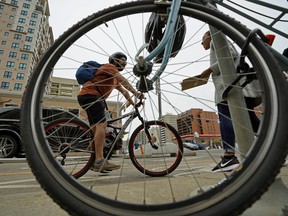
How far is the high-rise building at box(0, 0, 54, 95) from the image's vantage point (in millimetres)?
31156

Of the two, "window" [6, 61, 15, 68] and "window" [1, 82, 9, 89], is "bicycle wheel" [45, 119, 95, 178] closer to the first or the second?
"window" [1, 82, 9, 89]

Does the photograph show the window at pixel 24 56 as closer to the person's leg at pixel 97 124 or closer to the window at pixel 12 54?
the window at pixel 12 54

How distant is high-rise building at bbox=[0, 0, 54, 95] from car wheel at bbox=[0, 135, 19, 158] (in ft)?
102

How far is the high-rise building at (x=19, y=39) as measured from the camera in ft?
102

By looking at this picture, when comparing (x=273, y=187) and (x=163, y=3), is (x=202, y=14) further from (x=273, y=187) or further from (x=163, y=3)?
(x=273, y=187)

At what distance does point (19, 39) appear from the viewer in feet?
110

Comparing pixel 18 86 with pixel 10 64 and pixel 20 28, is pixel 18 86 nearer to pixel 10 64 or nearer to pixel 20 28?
pixel 10 64

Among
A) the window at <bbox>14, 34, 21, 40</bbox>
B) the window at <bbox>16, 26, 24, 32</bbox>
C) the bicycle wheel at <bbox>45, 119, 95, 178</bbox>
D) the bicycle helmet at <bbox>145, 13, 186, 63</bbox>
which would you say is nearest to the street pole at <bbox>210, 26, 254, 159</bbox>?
the bicycle helmet at <bbox>145, 13, 186, 63</bbox>

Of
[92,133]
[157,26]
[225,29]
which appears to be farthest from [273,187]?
[92,133]

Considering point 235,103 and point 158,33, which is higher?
point 158,33

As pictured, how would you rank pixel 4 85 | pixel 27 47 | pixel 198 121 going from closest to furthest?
pixel 198 121 → pixel 4 85 → pixel 27 47

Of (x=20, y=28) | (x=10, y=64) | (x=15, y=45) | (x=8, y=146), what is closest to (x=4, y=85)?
(x=10, y=64)

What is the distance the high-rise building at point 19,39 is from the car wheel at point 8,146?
31195 millimetres

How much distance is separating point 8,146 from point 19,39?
3784 cm
